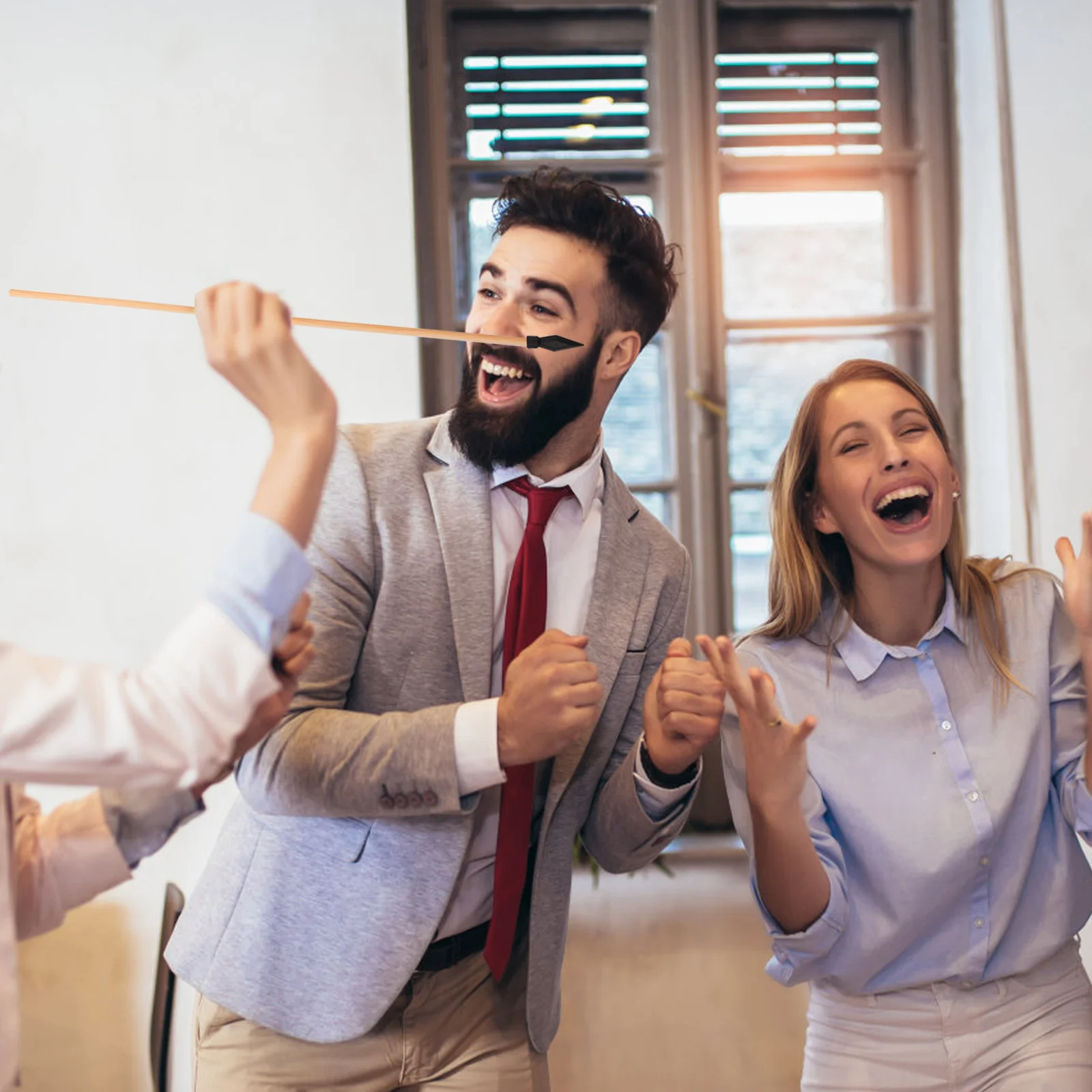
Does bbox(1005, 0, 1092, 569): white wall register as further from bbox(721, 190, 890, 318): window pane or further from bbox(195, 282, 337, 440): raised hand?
bbox(195, 282, 337, 440): raised hand

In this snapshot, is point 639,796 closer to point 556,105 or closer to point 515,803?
point 515,803

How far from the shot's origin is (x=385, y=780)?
149cm

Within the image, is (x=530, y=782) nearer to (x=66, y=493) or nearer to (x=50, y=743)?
(x=50, y=743)

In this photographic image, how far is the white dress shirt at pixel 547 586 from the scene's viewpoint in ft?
5.52

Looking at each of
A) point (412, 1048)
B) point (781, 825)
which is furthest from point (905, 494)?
point (412, 1048)

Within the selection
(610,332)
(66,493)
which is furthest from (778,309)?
(66,493)

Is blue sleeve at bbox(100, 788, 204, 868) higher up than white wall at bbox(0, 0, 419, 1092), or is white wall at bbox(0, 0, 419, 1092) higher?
white wall at bbox(0, 0, 419, 1092)

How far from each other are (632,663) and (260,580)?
3.02ft

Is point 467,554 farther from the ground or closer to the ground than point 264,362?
closer to the ground

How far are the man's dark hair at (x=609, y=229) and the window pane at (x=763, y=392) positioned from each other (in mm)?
1108

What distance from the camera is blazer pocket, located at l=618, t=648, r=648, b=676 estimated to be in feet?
5.87

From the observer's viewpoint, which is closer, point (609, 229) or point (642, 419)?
point (609, 229)

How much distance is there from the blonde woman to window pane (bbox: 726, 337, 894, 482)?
109 centimetres

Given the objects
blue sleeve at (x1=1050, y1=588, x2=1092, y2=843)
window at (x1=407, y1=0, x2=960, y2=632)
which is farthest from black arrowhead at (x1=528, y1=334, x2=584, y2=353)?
window at (x1=407, y1=0, x2=960, y2=632)
